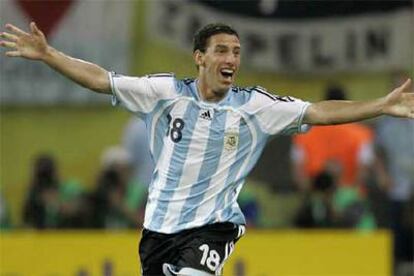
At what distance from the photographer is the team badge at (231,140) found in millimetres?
8156

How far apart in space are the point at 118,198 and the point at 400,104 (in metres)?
5.27

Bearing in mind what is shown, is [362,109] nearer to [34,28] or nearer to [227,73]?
[227,73]

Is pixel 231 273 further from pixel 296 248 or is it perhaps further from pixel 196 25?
pixel 196 25

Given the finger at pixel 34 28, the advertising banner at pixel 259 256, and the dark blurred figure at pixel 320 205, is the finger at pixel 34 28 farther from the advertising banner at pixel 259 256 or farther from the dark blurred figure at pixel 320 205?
the dark blurred figure at pixel 320 205

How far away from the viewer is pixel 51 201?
13.0 metres

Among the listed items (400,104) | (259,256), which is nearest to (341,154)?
(259,256)

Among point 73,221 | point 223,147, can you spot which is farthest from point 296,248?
point 223,147

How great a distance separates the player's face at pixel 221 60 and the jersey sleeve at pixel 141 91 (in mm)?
247

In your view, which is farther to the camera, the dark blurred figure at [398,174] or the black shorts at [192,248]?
the dark blurred figure at [398,174]

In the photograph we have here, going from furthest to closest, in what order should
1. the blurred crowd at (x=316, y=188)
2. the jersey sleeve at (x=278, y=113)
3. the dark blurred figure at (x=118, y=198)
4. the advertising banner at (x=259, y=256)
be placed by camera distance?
the dark blurred figure at (x=118, y=198)
the blurred crowd at (x=316, y=188)
the advertising banner at (x=259, y=256)
the jersey sleeve at (x=278, y=113)

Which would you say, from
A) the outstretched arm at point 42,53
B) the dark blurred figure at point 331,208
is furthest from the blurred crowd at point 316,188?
the outstretched arm at point 42,53

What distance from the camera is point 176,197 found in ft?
26.7

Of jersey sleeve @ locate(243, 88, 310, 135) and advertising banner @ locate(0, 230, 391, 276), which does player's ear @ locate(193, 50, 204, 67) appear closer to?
jersey sleeve @ locate(243, 88, 310, 135)

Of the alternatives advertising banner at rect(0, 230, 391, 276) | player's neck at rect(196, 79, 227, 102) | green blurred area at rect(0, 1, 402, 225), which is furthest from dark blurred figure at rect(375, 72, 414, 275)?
player's neck at rect(196, 79, 227, 102)
